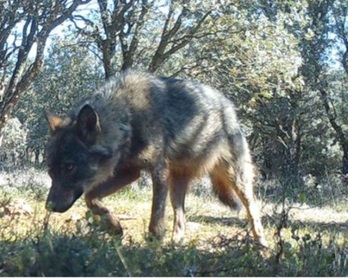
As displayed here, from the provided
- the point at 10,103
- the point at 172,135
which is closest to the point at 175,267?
the point at 172,135

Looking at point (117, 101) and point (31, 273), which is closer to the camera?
point (31, 273)

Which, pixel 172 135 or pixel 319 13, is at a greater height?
pixel 319 13

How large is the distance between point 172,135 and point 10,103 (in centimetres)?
817

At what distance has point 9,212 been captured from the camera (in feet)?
22.0

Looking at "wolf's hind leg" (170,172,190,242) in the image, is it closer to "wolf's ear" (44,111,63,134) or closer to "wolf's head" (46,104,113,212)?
"wolf's head" (46,104,113,212)

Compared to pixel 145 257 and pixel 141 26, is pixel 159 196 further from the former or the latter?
pixel 141 26

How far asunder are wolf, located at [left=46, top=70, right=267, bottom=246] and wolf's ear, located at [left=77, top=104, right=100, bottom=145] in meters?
0.01

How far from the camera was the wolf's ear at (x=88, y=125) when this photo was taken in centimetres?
598

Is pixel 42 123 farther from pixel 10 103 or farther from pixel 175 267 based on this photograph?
pixel 175 267

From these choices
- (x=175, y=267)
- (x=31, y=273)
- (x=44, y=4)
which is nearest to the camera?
(x=31, y=273)

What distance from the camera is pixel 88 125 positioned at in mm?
6059

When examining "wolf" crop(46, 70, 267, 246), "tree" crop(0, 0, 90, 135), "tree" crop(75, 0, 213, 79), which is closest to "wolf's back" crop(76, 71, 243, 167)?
"wolf" crop(46, 70, 267, 246)

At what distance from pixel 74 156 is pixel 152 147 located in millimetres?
864

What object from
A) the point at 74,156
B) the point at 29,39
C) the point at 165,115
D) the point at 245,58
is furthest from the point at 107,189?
the point at 245,58
